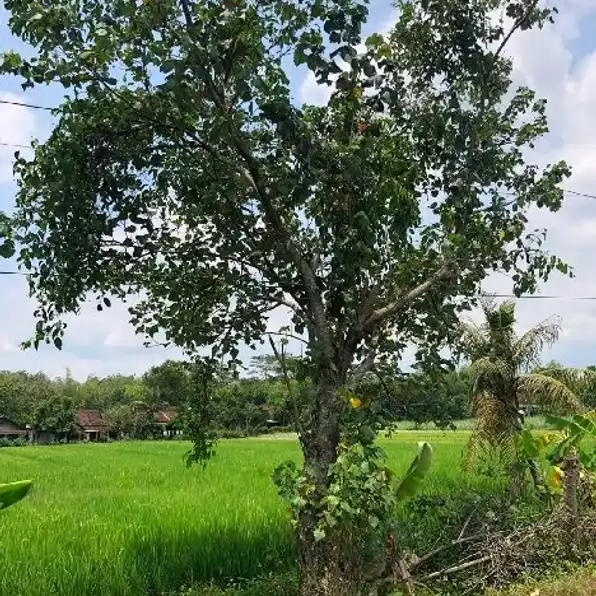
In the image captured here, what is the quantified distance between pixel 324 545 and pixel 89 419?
58082mm

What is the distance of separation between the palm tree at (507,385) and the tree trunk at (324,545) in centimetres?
560

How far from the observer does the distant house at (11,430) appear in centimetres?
5625

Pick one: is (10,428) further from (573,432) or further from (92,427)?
(573,432)

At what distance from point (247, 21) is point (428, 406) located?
288cm

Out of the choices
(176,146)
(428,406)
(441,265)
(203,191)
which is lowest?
(428,406)

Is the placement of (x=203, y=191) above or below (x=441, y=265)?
above

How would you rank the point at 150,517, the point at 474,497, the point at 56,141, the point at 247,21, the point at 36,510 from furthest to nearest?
the point at 36,510 < the point at 150,517 < the point at 474,497 < the point at 56,141 < the point at 247,21

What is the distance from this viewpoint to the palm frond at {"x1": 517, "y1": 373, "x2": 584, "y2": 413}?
10.3m

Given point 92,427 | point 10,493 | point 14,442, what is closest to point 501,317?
point 10,493

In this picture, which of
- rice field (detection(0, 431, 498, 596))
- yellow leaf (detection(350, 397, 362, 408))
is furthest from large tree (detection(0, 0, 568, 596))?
rice field (detection(0, 431, 498, 596))

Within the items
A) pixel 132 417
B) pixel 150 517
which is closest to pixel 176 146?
pixel 150 517

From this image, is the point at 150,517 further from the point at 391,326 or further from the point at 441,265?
the point at 441,265

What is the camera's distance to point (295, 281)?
524 centimetres

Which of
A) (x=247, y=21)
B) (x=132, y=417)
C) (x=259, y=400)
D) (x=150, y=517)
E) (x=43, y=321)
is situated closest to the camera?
(x=247, y=21)
